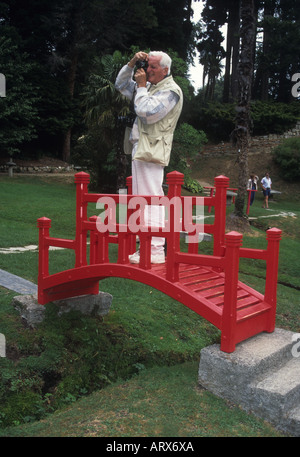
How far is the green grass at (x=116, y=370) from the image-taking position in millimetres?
3916

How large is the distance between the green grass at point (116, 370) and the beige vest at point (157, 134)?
236cm

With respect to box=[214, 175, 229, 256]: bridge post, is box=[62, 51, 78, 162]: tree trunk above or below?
above

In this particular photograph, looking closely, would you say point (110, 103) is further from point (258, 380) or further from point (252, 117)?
point (252, 117)

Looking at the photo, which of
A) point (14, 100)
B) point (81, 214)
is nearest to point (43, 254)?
point (81, 214)

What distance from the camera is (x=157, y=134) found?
5148mm

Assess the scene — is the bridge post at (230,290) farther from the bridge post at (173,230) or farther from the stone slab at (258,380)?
the bridge post at (173,230)

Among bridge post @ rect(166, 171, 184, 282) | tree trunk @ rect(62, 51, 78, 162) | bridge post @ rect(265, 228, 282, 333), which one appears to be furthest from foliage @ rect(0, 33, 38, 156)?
bridge post @ rect(265, 228, 282, 333)

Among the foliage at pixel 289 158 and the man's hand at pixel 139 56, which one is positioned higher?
the man's hand at pixel 139 56

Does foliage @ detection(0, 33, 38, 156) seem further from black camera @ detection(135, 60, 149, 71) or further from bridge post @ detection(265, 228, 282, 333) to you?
bridge post @ detection(265, 228, 282, 333)

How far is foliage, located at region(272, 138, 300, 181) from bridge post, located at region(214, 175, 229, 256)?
23.1 meters

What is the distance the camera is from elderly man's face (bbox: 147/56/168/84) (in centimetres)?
509

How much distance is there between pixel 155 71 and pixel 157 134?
2.28 feet

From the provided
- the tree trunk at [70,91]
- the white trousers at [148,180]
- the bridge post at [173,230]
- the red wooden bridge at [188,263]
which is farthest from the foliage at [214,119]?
the bridge post at [173,230]

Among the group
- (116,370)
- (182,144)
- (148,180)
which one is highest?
(182,144)
